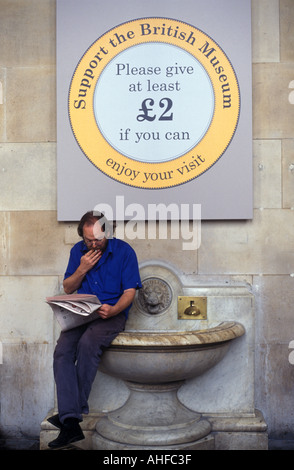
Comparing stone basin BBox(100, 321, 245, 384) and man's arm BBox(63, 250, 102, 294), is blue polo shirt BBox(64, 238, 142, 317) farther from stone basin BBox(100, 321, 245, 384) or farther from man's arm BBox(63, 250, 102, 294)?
stone basin BBox(100, 321, 245, 384)

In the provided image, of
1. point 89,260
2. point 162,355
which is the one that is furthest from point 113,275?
point 162,355

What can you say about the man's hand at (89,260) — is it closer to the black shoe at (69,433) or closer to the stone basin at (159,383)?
the stone basin at (159,383)

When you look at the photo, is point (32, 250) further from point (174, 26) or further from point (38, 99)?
point (174, 26)

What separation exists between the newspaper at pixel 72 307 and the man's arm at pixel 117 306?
0.06 metres

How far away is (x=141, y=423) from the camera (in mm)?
2951

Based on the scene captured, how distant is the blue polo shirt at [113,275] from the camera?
9.80ft

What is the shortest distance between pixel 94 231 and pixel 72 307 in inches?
19.2

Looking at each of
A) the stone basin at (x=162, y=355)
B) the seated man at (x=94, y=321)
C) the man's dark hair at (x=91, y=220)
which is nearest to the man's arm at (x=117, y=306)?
the seated man at (x=94, y=321)

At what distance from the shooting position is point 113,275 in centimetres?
299

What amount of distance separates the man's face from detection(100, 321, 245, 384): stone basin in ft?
1.70

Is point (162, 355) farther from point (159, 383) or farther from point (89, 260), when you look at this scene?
point (89, 260)

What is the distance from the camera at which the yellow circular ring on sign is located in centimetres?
339
